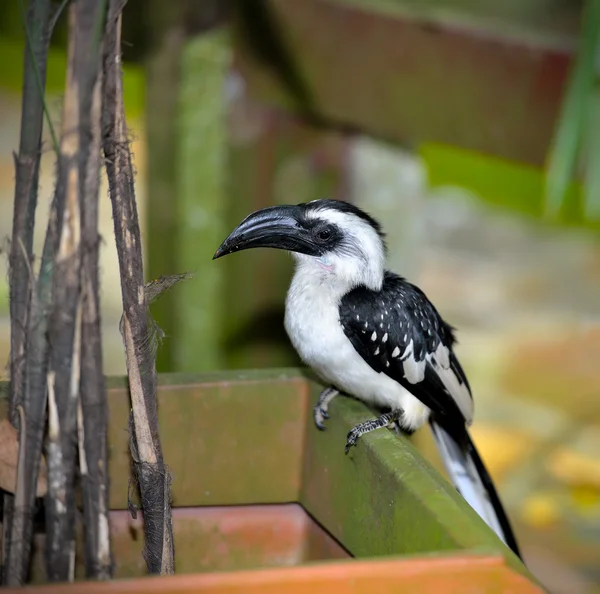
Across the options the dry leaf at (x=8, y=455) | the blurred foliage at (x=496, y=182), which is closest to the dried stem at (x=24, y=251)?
the dry leaf at (x=8, y=455)

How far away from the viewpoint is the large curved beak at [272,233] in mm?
1334

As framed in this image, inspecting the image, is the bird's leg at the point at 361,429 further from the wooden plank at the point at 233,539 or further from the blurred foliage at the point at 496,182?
the blurred foliage at the point at 496,182

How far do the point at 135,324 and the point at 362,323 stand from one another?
55cm

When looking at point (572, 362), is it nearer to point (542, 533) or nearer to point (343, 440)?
point (542, 533)

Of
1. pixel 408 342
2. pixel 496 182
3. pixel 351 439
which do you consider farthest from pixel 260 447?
pixel 496 182

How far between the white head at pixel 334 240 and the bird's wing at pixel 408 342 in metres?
0.03

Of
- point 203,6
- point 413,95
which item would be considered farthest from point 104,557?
point 203,6

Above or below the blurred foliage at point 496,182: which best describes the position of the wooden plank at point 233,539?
above

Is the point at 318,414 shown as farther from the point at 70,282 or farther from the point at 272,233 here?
the point at 70,282

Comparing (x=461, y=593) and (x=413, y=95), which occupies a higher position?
(x=413, y=95)

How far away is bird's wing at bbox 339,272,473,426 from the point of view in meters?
1.43

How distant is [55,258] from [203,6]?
130 cm

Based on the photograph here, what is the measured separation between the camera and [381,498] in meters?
1.07

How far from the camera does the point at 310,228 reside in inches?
57.3
